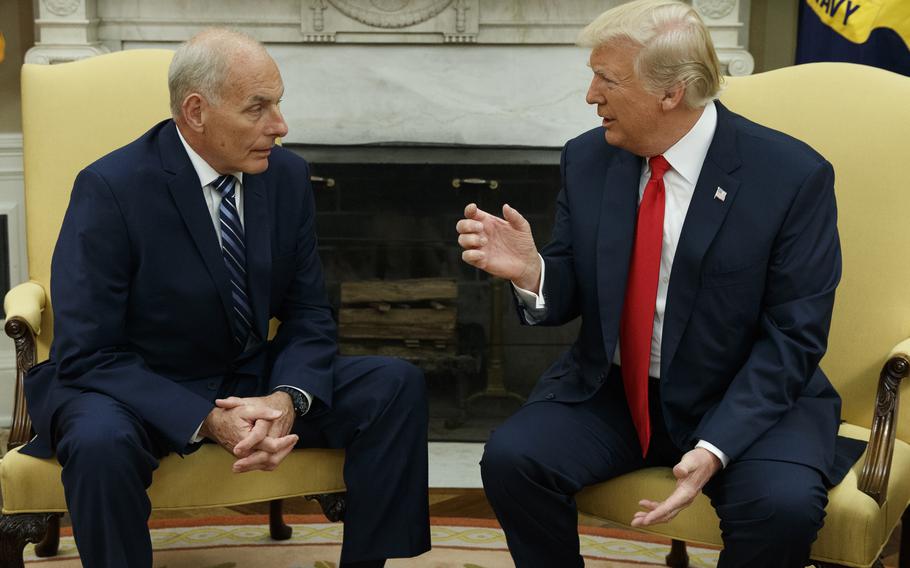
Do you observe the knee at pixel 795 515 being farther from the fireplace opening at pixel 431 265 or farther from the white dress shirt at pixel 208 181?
the fireplace opening at pixel 431 265

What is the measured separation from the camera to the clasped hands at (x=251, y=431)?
2.13 metres

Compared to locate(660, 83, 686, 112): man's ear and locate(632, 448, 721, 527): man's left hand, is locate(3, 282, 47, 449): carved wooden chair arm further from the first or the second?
locate(660, 83, 686, 112): man's ear

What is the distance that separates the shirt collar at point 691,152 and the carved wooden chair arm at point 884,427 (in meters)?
0.50

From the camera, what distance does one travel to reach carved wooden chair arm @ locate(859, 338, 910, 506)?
206 cm

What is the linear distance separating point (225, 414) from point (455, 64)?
6.39ft

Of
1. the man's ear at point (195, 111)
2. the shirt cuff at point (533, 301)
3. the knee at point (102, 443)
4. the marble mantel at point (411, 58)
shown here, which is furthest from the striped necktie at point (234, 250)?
the marble mantel at point (411, 58)

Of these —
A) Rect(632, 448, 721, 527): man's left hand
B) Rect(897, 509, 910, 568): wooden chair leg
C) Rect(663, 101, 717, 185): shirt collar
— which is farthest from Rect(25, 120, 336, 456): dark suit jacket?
Rect(897, 509, 910, 568): wooden chair leg

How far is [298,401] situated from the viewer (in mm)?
2275

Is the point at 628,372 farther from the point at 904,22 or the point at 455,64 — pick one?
the point at 455,64

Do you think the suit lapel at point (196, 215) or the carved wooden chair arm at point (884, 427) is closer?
the carved wooden chair arm at point (884, 427)

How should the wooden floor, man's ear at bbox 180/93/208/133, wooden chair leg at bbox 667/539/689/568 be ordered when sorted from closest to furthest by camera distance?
man's ear at bbox 180/93/208/133 → wooden chair leg at bbox 667/539/689/568 → the wooden floor

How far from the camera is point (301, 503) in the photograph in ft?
10.8

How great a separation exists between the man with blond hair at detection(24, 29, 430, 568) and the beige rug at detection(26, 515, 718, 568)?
561 mm

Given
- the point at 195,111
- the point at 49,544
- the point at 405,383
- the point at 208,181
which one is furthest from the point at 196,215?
the point at 49,544
